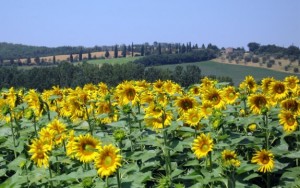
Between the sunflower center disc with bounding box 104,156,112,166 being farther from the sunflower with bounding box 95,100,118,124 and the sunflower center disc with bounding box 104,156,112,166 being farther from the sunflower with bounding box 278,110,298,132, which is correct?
the sunflower with bounding box 95,100,118,124

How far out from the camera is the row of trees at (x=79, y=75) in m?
90.5

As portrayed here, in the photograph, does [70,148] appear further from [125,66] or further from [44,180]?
[125,66]

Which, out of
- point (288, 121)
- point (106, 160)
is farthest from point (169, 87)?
point (106, 160)

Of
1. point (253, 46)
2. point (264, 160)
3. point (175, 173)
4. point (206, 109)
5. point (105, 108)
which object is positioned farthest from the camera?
point (253, 46)

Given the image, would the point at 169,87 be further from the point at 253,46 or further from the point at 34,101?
the point at 253,46

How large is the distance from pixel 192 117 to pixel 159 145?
0.86 meters

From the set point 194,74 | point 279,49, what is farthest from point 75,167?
point 279,49

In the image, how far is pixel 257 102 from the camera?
20.9ft

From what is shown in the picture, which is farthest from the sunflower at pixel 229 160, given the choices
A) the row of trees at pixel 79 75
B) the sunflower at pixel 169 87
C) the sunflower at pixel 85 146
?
the row of trees at pixel 79 75

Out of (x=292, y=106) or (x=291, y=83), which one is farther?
(x=291, y=83)

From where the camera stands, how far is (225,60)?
422ft

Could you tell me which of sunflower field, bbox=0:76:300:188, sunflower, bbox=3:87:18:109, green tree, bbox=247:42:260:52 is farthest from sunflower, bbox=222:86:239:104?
green tree, bbox=247:42:260:52

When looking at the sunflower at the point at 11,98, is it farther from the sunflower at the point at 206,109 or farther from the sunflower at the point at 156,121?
the sunflower at the point at 206,109

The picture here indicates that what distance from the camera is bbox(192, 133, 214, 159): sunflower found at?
193 inches
